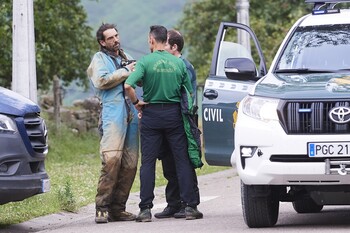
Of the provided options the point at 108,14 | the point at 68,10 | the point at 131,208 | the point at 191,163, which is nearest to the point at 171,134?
the point at 191,163

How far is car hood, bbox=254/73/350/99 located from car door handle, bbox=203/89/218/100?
2.19 meters

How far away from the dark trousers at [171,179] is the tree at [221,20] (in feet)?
83.5

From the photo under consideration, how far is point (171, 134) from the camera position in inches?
480

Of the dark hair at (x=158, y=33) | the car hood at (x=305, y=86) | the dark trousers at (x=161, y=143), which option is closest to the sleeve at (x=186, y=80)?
the dark trousers at (x=161, y=143)

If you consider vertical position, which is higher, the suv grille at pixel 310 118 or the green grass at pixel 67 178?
the suv grille at pixel 310 118

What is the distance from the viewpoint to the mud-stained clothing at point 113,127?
40.2ft

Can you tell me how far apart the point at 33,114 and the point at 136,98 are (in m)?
0.97

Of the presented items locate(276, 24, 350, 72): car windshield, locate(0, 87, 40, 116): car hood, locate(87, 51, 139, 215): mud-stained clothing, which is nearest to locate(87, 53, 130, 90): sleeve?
locate(87, 51, 139, 215): mud-stained clothing

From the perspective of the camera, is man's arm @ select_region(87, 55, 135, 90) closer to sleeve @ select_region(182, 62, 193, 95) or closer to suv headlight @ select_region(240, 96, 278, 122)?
sleeve @ select_region(182, 62, 193, 95)

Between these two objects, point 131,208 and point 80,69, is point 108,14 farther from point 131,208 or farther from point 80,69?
point 131,208

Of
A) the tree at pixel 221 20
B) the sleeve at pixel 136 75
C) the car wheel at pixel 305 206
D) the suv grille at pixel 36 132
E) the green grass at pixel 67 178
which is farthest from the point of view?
the tree at pixel 221 20

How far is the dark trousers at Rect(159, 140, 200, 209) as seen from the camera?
12523 mm

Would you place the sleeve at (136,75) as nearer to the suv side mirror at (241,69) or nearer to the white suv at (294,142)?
the suv side mirror at (241,69)

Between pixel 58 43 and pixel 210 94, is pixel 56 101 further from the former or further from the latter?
pixel 210 94
